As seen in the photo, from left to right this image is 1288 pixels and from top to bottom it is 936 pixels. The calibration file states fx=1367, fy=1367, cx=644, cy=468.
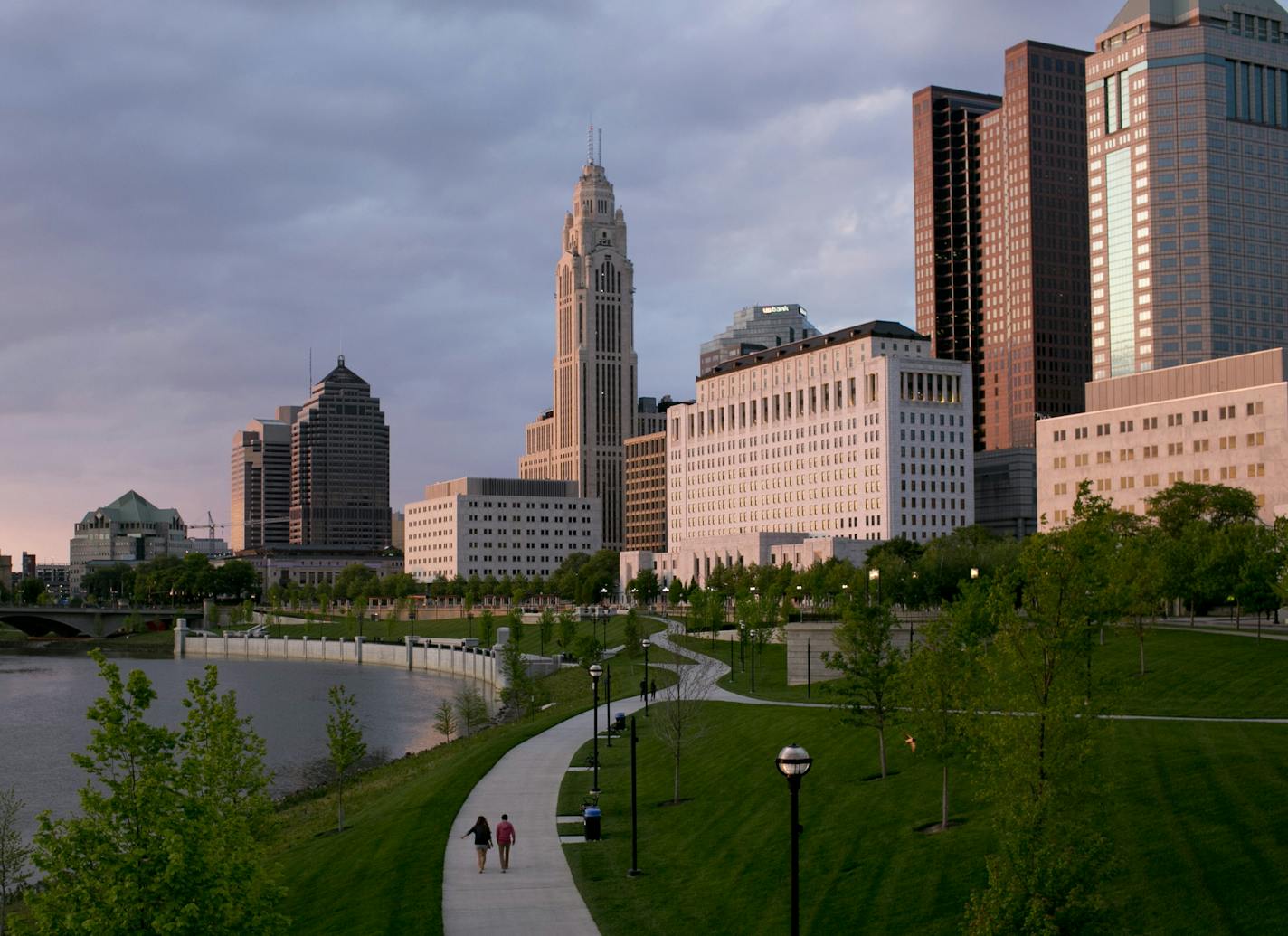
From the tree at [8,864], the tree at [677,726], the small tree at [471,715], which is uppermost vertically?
the tree at [677,726]

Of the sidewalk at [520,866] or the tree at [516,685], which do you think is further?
the tree at [516,685]

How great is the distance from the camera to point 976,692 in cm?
4175

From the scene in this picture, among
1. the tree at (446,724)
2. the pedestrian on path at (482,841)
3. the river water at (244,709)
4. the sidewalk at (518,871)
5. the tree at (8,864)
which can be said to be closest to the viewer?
the sidewalk at (518,871)

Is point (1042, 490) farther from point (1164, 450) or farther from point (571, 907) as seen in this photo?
point (571, 907)

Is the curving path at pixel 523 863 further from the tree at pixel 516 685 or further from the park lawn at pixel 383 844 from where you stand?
the tree at pixel 516 685

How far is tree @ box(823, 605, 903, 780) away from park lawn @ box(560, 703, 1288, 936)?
4.04 ft

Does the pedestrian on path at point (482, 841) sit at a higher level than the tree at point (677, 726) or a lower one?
lower

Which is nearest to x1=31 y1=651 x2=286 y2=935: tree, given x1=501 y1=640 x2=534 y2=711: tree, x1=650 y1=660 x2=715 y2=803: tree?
x1=650 y1=660 x2=715 y2=803: tree

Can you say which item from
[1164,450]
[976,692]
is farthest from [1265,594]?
[1164,450]

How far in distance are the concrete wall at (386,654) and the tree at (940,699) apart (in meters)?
78.1

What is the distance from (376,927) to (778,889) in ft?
33.5

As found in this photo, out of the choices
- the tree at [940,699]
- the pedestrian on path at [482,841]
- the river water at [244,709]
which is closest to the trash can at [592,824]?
the pedestrian on path at [482,841]

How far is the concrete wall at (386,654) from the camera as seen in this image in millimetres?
136250

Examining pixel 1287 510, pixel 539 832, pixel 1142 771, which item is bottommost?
pixel 539 832
